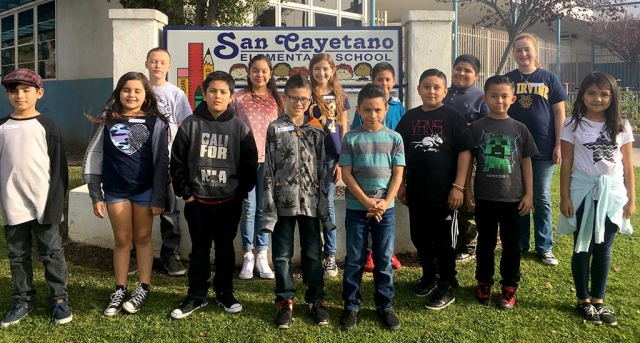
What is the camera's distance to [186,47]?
5477 mm

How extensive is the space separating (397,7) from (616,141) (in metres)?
15.9

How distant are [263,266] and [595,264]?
2.39 metres

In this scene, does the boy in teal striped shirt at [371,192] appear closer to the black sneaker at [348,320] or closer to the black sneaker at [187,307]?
the black sneaker at [348,320]

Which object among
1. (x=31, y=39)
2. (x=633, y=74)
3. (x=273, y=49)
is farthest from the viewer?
(x=633, y=74)

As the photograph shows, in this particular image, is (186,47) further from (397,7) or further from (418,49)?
(397,7)

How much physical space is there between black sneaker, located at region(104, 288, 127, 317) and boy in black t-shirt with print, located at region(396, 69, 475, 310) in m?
2.07

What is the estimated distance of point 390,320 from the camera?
350 centimetres

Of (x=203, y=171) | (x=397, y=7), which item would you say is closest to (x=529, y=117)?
(x=203, y=171)

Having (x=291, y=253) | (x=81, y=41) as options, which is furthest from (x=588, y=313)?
(x=81, y=41)

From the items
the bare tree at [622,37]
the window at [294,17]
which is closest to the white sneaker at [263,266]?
the window at [294,17]

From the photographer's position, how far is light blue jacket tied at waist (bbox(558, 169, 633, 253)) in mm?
3527

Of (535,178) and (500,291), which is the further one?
(535,178)

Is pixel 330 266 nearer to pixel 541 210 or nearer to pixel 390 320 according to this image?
pixel 390 320

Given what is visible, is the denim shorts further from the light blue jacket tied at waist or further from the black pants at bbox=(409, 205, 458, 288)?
the light blue jacket tied at waist
